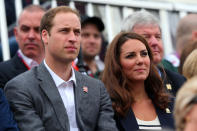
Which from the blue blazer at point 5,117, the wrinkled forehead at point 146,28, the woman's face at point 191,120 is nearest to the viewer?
the woman's face at point 191,120

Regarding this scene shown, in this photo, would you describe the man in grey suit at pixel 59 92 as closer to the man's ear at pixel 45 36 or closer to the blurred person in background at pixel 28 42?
the man's ear at pixel 45 36

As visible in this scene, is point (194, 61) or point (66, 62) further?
point (194, 61)

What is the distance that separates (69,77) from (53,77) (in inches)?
6.6

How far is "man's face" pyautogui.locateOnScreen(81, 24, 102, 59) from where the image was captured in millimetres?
5914

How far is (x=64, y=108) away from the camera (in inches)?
155

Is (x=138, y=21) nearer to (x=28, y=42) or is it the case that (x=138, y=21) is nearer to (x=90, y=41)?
(x=90, y=41)

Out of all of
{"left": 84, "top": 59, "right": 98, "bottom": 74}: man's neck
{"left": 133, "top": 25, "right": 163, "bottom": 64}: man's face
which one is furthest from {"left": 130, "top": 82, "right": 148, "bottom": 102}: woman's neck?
{"left": 84, "top": 59, "right": 98, "bottom": 74}: man's neck

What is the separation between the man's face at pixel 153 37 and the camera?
543 centimetres

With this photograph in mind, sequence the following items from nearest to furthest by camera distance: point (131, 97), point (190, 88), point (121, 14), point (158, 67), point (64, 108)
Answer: point (190, 88) < point (64, 108) < point (131, 97) < point (158, 67) < point (121, 14)

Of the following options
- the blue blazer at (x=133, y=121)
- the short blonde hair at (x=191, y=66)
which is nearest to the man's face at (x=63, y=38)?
the blue blazer at (x=133, y=121)

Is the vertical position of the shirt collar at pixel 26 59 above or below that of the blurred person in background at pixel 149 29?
below

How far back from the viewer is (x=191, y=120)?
2.26 m

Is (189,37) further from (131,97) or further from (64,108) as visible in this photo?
(64,108)

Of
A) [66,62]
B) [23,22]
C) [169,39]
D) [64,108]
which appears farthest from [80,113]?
[169,39]
